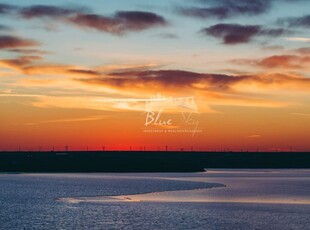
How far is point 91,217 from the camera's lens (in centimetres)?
5209

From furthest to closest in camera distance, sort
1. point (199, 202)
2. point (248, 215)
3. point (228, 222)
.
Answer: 1. point (199, 202)
2. point (248, 215)
3. point (228, 222)

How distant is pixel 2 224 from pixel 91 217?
24.9 ft

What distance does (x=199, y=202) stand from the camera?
67375 mm

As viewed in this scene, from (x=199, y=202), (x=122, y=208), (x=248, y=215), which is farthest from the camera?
(x=199, y=202)

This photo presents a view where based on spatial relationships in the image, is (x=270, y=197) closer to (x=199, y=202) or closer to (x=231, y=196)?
(x=231, y=196)

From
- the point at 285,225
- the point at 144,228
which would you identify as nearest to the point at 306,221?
the point at 285,225

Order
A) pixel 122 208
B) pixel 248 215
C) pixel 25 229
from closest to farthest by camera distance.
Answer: pixel 25 229
pixel 248 215
pixel 122 208

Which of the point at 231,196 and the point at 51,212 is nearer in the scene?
the point at 51,212

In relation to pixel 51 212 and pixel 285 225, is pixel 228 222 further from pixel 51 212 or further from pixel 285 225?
pixel 51 212

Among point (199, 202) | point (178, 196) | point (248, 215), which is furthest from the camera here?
point (178, 196)

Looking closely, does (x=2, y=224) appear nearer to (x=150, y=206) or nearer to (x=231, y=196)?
(x=150, y=206)

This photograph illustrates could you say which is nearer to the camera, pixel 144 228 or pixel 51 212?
pixel 144 228

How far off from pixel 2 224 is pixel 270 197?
39.9 m

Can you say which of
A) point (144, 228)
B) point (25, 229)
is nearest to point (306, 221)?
point (144, 228)
